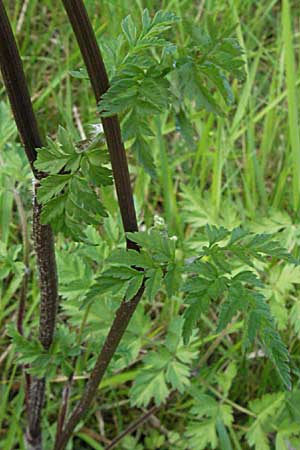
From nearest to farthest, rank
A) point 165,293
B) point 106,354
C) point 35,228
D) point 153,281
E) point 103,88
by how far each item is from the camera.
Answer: point 103,88 → point 153,281 → point 35,228 → point 106,354 → point 165,293

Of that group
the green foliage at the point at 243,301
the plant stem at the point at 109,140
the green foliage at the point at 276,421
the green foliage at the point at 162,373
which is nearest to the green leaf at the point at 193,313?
the green foliage at the point at 243,301

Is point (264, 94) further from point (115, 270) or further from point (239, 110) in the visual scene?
point (115, 270)

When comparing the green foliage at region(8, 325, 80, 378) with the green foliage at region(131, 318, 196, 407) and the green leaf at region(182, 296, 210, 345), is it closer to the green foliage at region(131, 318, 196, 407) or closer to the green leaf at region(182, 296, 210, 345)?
the green foliage at region(131, 318, 196, 407)

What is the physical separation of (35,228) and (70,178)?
0.21 m

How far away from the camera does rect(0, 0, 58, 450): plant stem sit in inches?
39.8

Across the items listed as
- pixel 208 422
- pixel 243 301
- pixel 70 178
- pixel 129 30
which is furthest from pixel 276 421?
pixel 129 30

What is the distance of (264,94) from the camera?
8.61ft

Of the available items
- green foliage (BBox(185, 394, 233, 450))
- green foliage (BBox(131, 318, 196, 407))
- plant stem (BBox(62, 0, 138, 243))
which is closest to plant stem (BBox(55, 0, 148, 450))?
plant stem (BBox(62, 0, 138, 243))

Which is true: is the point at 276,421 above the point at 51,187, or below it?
below

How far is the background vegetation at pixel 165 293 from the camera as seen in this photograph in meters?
1.64

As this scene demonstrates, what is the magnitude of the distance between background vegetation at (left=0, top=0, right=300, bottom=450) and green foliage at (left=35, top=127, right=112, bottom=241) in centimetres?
17

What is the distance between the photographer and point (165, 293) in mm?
2018

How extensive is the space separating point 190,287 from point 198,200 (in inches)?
29.9

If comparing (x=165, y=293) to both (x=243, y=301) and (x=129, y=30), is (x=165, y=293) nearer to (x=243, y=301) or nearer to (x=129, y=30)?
(x=243, y=301)
